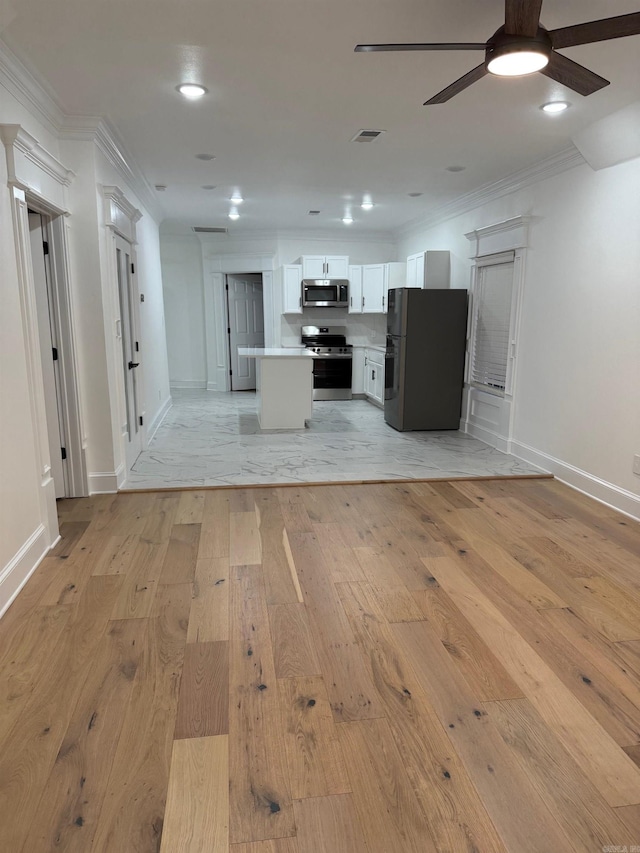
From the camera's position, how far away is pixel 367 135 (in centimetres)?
400

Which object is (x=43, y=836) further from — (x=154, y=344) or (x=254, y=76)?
(x=154, y=344)

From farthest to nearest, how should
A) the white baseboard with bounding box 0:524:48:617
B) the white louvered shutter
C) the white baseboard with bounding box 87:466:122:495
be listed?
the white louvered shutter
the white baseboard with bounding box 87:466:122:495
the white baseboard with bounding box 0:524:48:617

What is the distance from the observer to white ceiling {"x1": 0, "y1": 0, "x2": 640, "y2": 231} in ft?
7.95

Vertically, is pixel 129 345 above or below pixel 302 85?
below

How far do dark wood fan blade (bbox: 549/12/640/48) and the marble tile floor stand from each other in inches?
126

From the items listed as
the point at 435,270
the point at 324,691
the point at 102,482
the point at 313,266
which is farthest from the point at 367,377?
the point at 324,691

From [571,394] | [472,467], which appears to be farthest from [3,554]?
[571,394]

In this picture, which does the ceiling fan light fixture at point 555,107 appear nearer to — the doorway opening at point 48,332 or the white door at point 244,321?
the doorway opening at point 48,332

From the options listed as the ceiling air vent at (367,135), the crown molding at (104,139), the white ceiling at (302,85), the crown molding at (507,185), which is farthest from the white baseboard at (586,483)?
the crown molding at (104,139)

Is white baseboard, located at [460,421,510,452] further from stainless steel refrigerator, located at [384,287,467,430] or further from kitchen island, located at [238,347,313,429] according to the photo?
kitchen island, located at [238,347,313,429]

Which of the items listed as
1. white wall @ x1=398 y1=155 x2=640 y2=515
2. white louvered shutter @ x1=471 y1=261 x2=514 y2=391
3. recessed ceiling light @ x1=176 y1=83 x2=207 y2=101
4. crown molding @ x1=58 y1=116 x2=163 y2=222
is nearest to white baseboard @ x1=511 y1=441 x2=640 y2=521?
white wall @ x1=398 y1=155 x2=640 y2=515

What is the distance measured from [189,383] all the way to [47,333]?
239 inches

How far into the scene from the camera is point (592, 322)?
4199 mm

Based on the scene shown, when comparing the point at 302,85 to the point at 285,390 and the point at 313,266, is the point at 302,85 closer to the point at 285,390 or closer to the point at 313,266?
the point at 285,390
